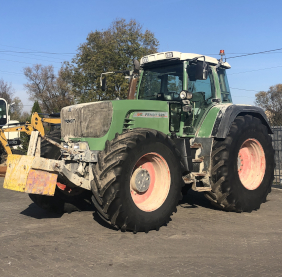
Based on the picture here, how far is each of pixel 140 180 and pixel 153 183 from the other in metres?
0.39

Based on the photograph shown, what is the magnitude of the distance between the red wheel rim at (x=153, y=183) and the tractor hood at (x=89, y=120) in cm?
82

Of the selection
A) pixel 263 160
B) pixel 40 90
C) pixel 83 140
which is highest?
pixel 40 90

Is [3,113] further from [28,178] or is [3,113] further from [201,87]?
[28,178]

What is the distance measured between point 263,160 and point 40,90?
54.5 metres

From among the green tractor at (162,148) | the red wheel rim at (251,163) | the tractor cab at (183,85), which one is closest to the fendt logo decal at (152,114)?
the green tractor at (162,148)

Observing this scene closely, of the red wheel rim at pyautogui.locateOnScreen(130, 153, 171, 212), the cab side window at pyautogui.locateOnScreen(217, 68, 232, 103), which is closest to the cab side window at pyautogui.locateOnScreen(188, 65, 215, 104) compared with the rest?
the cab side window at pyautogui.locateOnScreen(217, 68, 232, 103)

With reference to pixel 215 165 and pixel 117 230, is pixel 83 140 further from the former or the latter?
pixel 215 165

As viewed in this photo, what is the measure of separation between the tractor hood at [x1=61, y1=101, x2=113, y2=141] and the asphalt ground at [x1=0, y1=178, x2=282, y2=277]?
150cm

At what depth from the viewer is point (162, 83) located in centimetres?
Answer: 716

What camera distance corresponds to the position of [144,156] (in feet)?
18.5

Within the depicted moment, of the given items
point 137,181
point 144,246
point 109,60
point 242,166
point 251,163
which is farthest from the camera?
point 109,60

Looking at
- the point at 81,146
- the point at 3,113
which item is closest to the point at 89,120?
the point at 81,146

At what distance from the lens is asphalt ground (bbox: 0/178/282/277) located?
4008mm

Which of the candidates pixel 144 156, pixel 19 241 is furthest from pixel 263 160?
pixel 19 241
